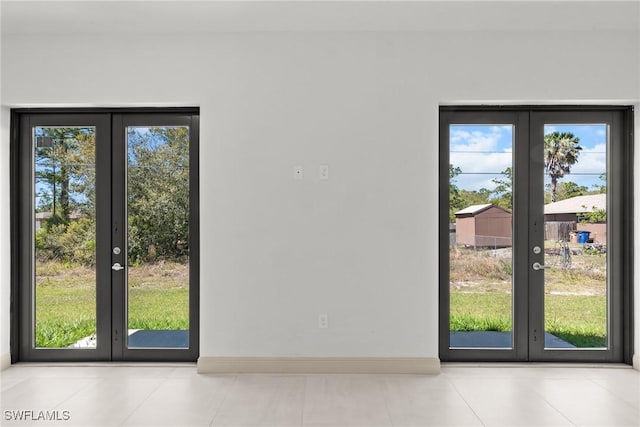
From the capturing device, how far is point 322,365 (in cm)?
338

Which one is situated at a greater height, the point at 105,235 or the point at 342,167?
the point at 342,167

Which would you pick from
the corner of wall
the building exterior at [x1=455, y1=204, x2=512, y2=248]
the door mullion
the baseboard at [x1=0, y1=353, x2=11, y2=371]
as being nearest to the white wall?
the building exterior at [x1=455, y1=204, x2=512, y2=248]

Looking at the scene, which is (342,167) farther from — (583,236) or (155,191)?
(583,236)

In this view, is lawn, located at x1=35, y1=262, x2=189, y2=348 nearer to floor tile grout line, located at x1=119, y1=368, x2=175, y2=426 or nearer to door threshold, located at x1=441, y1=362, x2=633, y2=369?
floor tile grout line, located at x1=119, y1=368, x2=175, y2=426

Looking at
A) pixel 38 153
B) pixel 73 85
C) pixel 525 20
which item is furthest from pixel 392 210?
pixel 38 153

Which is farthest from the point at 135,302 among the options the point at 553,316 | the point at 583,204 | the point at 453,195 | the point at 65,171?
the point at 583,204

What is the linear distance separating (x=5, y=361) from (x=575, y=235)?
4964 mm

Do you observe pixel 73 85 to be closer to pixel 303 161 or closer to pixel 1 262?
pixel 1 262

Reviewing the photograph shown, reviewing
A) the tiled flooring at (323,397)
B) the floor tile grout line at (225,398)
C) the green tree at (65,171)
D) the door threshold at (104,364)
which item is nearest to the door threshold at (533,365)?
the tiled flooring at (323,397)

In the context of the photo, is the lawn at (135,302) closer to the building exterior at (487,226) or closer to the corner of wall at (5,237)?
the corner of wall at (5,237)

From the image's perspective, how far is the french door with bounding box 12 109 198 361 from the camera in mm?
3621

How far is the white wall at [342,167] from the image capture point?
343cm

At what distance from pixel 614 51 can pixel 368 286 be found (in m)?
2.77

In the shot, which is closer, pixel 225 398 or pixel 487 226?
pixel 225 398
